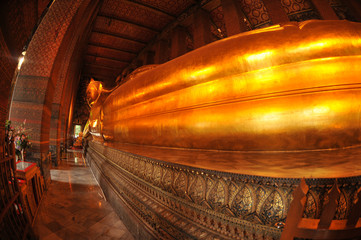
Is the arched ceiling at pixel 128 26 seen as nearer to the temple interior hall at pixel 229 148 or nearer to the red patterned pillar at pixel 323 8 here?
the red patterned pillar at pixel 323 8

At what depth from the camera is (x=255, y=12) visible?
5.20 metres

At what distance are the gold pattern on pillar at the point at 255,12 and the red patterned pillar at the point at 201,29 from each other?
1135 millimetres

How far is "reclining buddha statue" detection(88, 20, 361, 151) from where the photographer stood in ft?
2.55

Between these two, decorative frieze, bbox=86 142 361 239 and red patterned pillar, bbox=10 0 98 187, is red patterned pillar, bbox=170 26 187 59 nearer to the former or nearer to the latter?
red patterned pillar, bbox=10 0 98 187

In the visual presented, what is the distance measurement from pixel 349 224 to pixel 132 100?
160 cm

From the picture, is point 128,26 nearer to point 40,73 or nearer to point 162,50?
point 162,50

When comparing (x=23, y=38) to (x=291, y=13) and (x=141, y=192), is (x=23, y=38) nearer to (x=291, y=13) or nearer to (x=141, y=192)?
(x=141, y=192)

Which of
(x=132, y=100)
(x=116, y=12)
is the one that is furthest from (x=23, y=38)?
(x=116, y=12)

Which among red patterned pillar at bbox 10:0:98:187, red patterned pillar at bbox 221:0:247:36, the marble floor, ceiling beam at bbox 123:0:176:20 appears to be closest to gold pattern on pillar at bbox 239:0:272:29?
red patterned pillar at bbox 221:0:247:36

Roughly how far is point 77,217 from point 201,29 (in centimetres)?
534

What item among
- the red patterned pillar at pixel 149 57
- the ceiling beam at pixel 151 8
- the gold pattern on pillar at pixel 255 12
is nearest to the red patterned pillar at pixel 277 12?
the gold pattern on pillar at pixel 255 12

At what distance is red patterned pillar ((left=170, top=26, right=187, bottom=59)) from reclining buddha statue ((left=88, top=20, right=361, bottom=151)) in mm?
5086

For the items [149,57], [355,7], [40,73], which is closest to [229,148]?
[40,73]

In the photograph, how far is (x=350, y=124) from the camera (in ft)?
2.49
